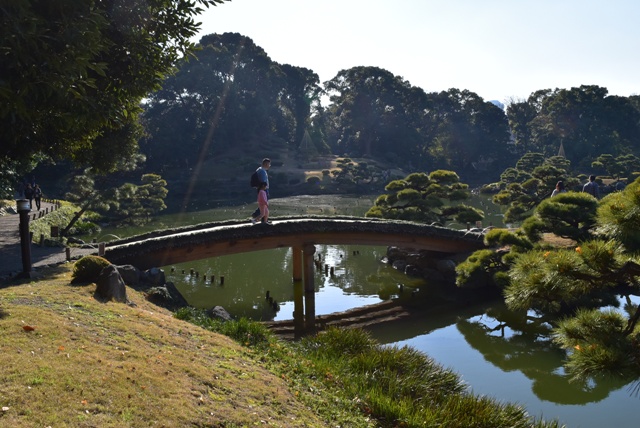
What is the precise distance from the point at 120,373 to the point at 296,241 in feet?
41.1

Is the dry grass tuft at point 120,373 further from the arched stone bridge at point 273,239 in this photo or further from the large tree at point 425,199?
the large tree at point 425,199

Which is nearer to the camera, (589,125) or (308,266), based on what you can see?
(308,266)

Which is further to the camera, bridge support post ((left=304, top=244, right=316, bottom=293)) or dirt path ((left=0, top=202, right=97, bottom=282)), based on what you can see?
bridge support post ((left=304, top=244, right=316, bottom=293))

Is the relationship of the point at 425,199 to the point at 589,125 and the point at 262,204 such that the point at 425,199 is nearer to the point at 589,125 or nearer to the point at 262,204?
the point at 262,204

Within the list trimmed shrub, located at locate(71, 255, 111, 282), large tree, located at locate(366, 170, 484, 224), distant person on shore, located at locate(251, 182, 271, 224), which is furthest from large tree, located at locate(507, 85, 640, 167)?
Result: trimmed shrub, located at locate(71, 255, 111, 282)

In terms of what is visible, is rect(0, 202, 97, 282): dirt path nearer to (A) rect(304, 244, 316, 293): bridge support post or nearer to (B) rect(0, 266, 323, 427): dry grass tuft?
(B) rect(0, 266, 323, 427): dry grass tuft

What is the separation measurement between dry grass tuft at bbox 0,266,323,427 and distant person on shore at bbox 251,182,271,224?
255 inches

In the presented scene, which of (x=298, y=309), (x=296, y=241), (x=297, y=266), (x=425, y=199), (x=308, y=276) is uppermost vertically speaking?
(x=425, y=199)

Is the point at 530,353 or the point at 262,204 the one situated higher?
the point at 262,204

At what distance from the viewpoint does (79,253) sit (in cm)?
1567

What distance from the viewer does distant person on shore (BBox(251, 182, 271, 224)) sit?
50.3 feet

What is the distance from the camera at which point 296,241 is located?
18.7 metres

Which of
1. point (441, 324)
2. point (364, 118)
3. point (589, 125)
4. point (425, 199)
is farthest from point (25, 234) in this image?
point (589, 125)

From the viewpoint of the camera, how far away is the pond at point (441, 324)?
437 inches
